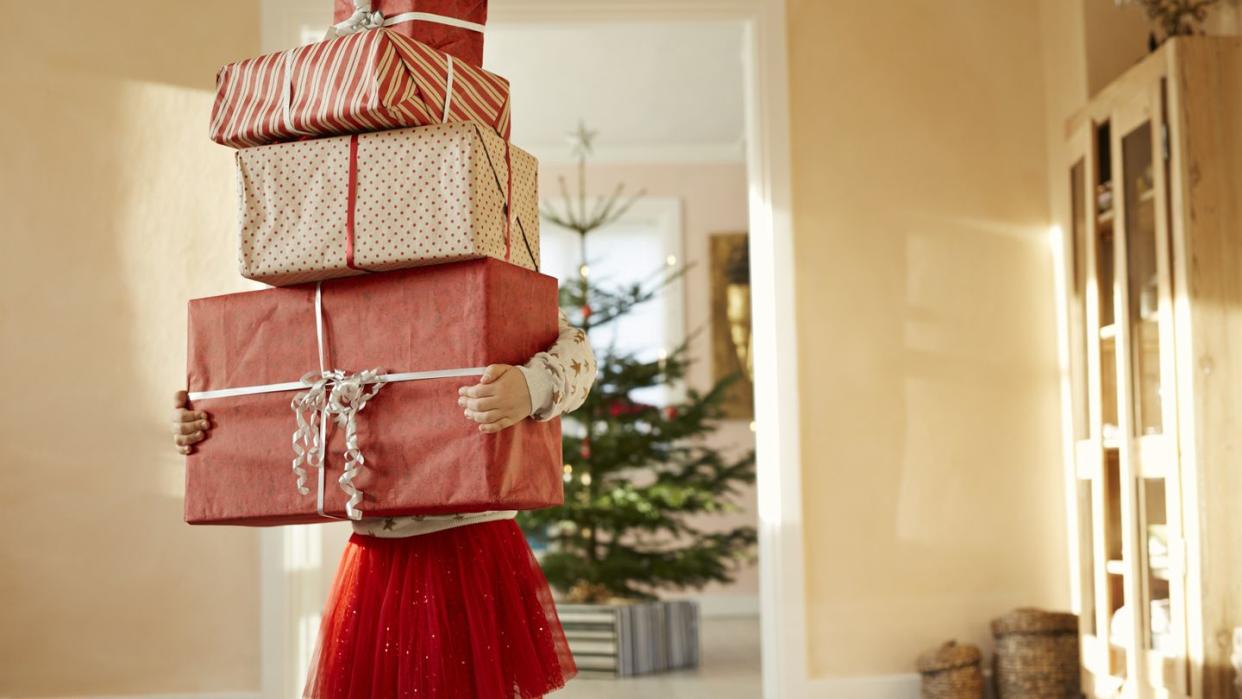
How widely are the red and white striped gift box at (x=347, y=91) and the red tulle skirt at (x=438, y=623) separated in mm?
631

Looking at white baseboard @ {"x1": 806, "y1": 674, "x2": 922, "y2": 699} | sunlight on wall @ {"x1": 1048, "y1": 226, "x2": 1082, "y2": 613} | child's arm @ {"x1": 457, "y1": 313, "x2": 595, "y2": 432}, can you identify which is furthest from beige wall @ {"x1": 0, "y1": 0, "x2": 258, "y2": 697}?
sunlight on wall @ {"x1": 1048, "y1": 226, "x2": 1082, "y2": 613}

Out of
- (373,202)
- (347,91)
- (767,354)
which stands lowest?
(767,354)

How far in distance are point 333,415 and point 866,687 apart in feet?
7.23

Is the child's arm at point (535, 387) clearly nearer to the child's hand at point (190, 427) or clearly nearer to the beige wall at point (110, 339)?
the child's hand at point (190, 427)

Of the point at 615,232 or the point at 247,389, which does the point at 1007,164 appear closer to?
the point at 247,389

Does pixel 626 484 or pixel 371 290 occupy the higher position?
pixel 371 290

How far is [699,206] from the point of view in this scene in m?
6.88

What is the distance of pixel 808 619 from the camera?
346 cm

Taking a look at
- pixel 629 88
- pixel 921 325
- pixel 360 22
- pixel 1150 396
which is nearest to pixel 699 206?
pixel 629 88

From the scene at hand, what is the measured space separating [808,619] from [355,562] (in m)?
1.82

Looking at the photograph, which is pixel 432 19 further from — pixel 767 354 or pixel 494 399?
pixel 767 354

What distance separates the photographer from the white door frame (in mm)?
3428

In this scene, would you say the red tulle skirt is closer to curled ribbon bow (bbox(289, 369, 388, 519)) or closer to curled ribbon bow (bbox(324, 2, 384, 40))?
curled ribbon bow (bbox(289, 369, 388, 519))

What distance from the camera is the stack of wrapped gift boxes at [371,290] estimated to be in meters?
1.66
